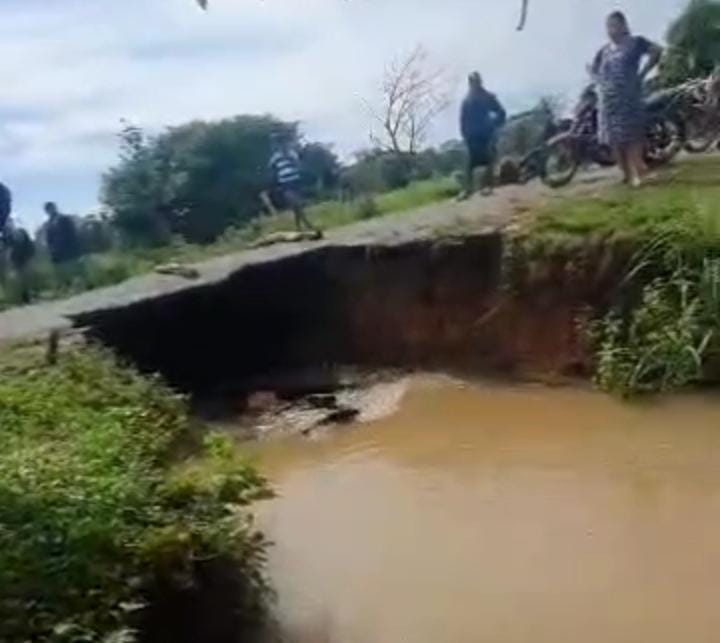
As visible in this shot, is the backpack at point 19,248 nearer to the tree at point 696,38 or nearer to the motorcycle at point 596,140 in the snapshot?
the motorcycle at point 596,140

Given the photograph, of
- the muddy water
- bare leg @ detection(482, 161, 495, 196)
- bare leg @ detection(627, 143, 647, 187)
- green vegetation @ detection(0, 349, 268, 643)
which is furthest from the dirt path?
green vegetation @ detection(0, 349, 268, 643)

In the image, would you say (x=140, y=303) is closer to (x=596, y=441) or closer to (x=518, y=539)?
(x=596, y=441)

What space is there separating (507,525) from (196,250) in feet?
21.9

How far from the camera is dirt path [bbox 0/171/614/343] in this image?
8.85 meters

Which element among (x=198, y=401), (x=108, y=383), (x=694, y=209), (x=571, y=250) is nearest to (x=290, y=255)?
(x=198, y=401)

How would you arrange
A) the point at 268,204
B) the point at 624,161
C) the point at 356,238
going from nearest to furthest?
the point at 356,238 < the point at 624,161 < the point at 268,204

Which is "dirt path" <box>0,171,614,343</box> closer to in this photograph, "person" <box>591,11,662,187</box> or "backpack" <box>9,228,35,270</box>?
"person" <box>591,11,662,187</box>

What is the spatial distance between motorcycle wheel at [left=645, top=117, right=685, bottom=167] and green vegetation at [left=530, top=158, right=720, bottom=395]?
1555 millimetres

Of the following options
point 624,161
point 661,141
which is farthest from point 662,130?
point 624,161

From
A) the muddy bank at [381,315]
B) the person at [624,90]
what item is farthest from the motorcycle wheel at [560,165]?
the muddy bank at [381,315]

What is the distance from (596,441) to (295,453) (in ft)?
5.34

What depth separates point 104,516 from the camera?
4090 millimetres

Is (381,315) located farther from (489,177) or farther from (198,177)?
(198,177)

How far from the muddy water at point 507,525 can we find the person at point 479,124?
12.5 feet
